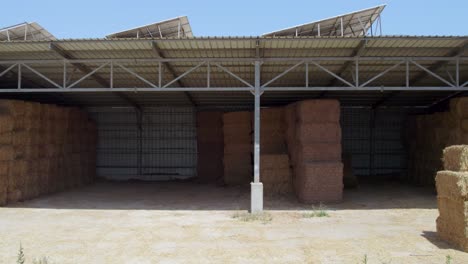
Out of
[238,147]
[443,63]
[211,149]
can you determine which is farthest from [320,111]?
[211,149]

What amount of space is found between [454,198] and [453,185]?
24cm

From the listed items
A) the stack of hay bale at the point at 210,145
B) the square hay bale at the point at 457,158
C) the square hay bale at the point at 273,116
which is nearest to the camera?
the square hay bale at the point at 457,158

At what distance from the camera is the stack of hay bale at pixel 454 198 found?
7496 mm

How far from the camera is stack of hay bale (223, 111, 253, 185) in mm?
15914

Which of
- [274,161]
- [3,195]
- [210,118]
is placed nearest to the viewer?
[3,195]

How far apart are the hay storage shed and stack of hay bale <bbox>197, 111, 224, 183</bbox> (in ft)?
0.43

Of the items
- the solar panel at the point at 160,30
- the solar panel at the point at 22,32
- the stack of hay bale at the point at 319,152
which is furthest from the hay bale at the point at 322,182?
the solar panel at the point at 22,32

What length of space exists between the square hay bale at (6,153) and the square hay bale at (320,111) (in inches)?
345

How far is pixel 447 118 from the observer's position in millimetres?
14000

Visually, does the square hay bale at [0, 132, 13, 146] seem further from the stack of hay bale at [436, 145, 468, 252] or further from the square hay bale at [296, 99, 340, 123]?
the stack of hay bale at [436, 145, 468, 252]

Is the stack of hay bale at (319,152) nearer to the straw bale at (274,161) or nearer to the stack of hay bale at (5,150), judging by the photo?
the straw bale at (274,161)

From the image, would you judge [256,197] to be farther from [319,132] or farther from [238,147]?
[238,147]

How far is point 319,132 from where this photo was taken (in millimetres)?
12703

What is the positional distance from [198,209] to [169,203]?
1488 mm
